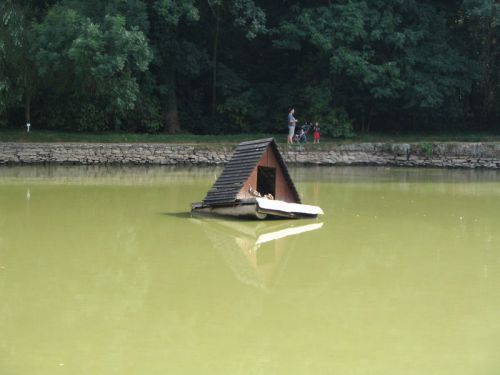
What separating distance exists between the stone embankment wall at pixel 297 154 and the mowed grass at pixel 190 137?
806 mm

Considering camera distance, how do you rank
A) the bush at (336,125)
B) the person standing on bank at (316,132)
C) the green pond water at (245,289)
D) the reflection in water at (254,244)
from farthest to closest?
1. the bush at (336,125)
2. the person standing on bank at (316,132)
3. the reflection in water at (254,244)
4. the green pond water at (245,289)

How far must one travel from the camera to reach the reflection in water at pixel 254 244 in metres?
10.7

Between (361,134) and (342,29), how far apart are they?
161 inches

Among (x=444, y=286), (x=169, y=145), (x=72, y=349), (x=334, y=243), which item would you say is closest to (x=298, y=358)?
(x=72, y=349)

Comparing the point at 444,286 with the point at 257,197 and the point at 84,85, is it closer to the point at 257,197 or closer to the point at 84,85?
the point at 257,197

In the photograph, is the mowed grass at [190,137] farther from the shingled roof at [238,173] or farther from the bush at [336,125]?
the shingled roof at [238,173]

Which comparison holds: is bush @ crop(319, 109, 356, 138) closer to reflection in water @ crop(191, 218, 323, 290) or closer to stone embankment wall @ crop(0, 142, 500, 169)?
stone embankment wall @ crop(0, 142, 500, 169)

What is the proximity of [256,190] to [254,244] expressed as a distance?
10.1 feet

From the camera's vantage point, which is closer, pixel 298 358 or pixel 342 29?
pixel 298 358

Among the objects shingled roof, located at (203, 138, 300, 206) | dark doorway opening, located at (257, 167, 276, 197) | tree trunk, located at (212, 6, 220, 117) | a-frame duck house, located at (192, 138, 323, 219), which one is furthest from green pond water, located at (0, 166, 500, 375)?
tree trunk, located at (212, 6, 220, 117)

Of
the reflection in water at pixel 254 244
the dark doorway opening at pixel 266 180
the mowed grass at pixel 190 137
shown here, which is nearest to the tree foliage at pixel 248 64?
the mowed grass at pixel 190 137

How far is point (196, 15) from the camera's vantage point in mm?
28688

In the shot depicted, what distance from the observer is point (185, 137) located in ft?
95.9

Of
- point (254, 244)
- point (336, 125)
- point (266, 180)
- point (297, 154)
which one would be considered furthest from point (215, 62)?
point (254, 244)
